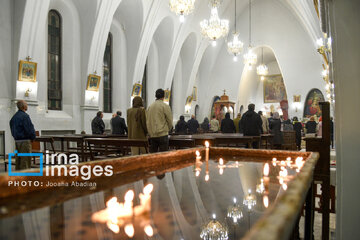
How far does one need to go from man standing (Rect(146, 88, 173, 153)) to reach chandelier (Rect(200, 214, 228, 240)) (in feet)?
12.0

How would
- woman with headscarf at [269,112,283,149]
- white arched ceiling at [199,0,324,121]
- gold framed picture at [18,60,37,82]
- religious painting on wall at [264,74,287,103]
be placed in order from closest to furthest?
gold framed picture at [18,60,37,82], woman with headscarf at [269,112,283,149], white arched ceiling at [199,0,324,121], religious painting on wall at [264,74,287,103]

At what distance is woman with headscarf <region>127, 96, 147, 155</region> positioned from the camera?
4.99m

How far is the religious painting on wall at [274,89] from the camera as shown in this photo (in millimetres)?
23928

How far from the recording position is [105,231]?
0.95m

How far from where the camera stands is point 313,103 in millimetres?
17359

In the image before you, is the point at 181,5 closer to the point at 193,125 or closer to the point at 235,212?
the point at 193,125

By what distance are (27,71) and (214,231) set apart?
8704 mm

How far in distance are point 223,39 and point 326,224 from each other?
60.7 ft

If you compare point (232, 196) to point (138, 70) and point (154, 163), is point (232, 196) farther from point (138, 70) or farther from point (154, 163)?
point (138, 70)

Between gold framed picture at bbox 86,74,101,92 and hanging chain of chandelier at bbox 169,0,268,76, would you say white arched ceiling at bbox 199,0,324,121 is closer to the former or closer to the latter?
hanging chain of chandelier at bbox 169,0,268,76

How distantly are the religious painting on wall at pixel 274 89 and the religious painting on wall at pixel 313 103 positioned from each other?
20.4 ft

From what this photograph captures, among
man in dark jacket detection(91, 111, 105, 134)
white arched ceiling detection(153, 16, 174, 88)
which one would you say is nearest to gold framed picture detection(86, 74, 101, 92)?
man in dark jacket detection(91, 111, 105, 134)

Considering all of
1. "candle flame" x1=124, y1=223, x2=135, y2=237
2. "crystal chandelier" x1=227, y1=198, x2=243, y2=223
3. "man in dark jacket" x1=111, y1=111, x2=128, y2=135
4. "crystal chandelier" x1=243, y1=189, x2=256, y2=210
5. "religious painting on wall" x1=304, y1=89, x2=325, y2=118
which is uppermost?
"religious painting on wall" x1=304, y1=89, x2=325, y2=118

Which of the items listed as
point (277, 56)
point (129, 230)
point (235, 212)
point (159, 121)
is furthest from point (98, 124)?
point (277, 56)
